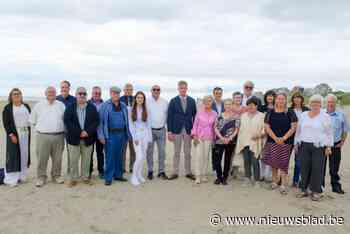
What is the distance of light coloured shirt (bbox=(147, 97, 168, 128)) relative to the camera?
757 cm

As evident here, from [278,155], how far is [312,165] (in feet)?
2.07

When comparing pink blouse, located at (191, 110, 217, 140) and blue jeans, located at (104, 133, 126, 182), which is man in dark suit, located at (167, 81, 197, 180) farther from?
blue jeans, located at (104, 133, 126, 182)

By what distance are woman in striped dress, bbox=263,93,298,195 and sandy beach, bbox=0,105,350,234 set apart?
633 millimetres

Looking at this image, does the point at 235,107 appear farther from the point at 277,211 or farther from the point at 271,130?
the point at 277,211

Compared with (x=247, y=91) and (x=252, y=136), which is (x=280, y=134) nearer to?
(x=252, y=136)

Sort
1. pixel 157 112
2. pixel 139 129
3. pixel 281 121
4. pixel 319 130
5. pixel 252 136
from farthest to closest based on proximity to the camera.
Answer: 1. pixel 157 112
2. pixel 139 129
3. pixel 252 136
4. pixel 281 121
5. pixel 319 130

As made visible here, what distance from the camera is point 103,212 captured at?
5684 millimetres

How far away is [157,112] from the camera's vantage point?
299 inches

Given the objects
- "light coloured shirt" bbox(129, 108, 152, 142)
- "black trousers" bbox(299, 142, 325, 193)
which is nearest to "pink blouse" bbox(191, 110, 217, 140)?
"light coloured shirt" bbox(129, 108, 152, 142)

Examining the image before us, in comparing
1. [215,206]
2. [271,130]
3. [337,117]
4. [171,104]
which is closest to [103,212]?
[215,206]

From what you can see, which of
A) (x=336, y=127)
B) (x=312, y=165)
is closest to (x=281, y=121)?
(x=312, y=165)

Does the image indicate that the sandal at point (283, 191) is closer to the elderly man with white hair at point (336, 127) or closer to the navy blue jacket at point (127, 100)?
the elderly man with white hair at point (336, 127)

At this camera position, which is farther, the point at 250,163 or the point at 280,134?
the point at 250,163

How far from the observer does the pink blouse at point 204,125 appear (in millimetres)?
7293
